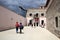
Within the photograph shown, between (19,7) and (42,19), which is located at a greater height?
(19,7)

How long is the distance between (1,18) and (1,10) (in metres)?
1.19

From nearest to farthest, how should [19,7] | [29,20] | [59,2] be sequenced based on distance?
[59,2]
[29,20]
[19,7]

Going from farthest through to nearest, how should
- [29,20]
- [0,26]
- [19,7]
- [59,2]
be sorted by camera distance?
[19,7]
[29,20]
[0,26]
[59,2]

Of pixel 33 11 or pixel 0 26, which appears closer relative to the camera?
pixel 0 26

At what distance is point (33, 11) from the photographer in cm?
5991

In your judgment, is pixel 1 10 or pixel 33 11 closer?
pixel 1 10

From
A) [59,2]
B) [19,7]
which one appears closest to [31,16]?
[19,7]

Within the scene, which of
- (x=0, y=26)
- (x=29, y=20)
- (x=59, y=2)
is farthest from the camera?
(x=29, y=20)

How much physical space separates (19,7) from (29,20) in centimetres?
969

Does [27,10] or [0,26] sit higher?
[27,10]

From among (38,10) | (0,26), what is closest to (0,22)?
(0,26)

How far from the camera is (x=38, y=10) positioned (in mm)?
60625

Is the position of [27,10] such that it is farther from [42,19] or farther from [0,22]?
[0,22]

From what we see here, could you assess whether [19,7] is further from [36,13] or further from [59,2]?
[59,2]
